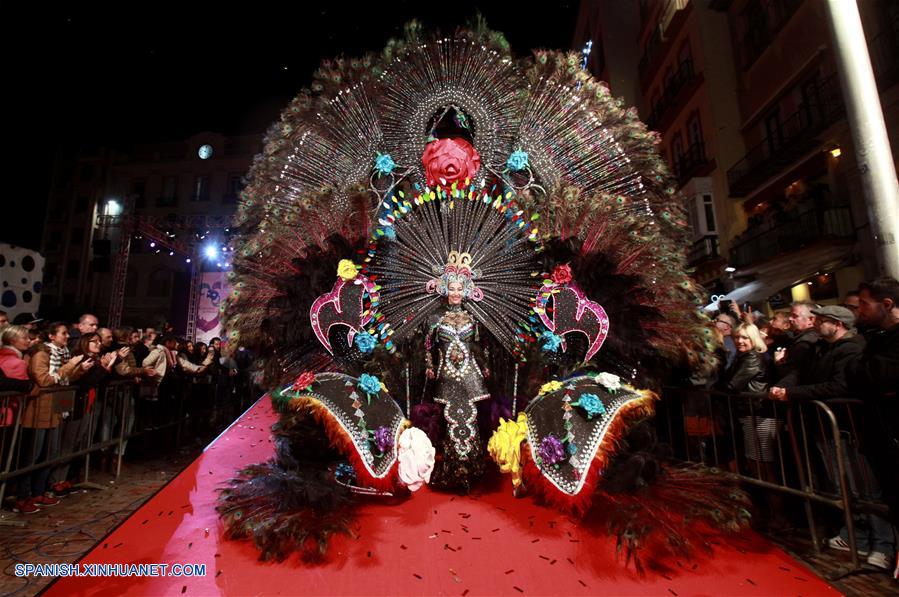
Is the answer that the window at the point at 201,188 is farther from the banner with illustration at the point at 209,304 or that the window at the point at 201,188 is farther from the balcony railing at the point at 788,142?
the balcony railing at the point at 788,142

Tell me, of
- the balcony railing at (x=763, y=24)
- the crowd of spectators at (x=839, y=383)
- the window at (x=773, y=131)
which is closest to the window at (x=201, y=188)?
the balcony railing at (x=763, y=24)

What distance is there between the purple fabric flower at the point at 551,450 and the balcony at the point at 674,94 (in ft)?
49.9

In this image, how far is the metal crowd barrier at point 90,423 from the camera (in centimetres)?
389

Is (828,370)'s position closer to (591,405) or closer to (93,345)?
(591,405)

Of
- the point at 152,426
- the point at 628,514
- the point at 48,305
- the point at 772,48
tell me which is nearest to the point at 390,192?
the point at 628,514

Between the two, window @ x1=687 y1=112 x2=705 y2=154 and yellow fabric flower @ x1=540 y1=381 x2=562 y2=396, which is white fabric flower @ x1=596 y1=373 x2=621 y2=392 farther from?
window @ x1=687 y1=112 x2=705 y2=154

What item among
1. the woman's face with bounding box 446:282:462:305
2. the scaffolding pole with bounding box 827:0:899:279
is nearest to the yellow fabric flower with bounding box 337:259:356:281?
the woman's face with bounding box 446:282:462:305

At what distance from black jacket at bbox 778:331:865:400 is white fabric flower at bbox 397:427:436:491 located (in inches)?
98.6

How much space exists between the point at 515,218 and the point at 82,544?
12.5ft

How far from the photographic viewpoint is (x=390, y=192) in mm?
3703

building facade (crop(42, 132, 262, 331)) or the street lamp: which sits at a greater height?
building facade (crop(42, 132, 262, 331))

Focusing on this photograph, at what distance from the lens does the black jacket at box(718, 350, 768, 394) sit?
3.69 metres

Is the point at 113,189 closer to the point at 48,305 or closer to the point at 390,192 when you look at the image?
the point at 48,305

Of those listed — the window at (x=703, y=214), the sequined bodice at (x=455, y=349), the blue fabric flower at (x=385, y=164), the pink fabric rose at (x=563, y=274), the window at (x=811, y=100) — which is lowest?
the sequined bodice at (x=455, y=349)
